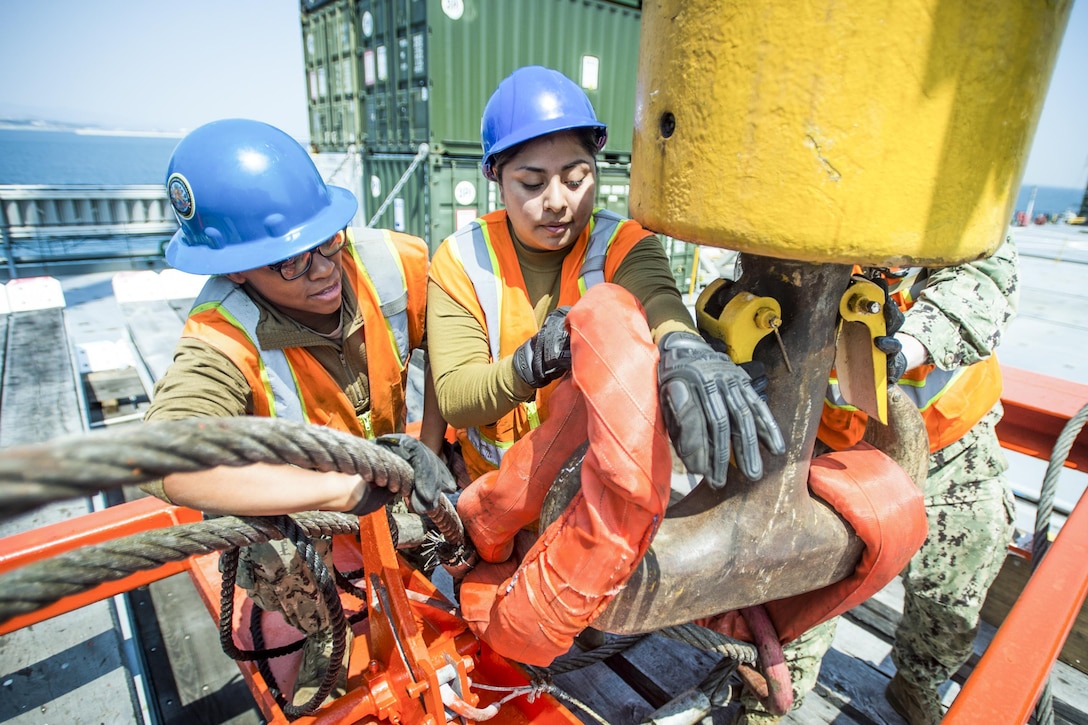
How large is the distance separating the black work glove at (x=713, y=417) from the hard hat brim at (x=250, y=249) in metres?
1.23

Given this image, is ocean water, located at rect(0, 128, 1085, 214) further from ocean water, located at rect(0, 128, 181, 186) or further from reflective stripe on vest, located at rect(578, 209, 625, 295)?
reflective stripe on vest, located at rect(578, 209, 625, 295)

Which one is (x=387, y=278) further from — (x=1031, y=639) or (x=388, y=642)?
(x=1031, y=639)

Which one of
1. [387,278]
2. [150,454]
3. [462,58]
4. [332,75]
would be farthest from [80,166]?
[150,454]

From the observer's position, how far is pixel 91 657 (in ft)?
8.04

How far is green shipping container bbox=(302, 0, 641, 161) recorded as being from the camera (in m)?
7.70

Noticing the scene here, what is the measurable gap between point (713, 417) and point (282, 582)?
1615mm

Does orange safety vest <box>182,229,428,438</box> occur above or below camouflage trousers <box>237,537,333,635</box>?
above

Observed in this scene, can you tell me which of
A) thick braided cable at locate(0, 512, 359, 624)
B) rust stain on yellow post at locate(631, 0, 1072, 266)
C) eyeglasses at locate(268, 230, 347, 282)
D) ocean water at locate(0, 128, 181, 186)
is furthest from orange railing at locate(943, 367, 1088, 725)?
ocean water at locate(0, 128, 181, 186)

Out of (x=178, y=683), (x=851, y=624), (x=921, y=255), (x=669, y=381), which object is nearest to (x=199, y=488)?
(x=669, y=381)

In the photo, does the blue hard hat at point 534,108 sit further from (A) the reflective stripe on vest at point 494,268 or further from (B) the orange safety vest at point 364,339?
(B) the orange safety vest at point 364,339

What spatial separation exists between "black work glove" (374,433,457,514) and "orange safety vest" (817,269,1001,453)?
116 centimetres

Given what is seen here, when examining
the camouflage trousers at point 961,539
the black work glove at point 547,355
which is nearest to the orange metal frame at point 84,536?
the black work glove at point 547,355

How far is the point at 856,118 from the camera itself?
0.79 m

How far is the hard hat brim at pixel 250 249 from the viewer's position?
1.68 meters
